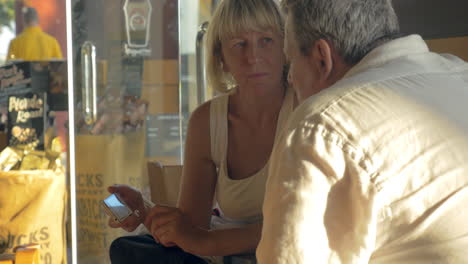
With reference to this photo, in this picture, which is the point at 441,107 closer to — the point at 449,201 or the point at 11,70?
the point at 449,201

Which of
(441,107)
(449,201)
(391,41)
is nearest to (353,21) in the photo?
(391,41)

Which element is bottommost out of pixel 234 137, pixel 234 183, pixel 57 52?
pixel 234 183

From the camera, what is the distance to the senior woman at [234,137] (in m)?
1.91

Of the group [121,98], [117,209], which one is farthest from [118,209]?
[121,98]

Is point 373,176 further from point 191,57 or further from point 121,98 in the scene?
point 191,57

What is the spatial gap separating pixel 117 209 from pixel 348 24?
3.74 ft

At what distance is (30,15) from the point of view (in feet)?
10.8

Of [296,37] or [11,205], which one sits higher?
[296,37]

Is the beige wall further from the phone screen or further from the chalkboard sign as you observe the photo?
the chalkboard sign

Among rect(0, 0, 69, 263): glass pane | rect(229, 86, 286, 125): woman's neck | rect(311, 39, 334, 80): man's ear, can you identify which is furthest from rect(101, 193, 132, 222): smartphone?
rect(0, 0, 69, 263): glass pane

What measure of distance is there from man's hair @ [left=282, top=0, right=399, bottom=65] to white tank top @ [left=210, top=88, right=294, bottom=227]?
78 cm

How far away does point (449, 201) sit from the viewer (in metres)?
0.91

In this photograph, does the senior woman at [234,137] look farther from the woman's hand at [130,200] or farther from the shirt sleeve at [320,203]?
the shirt sleeve at [320,203]

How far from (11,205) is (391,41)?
2345 mm
